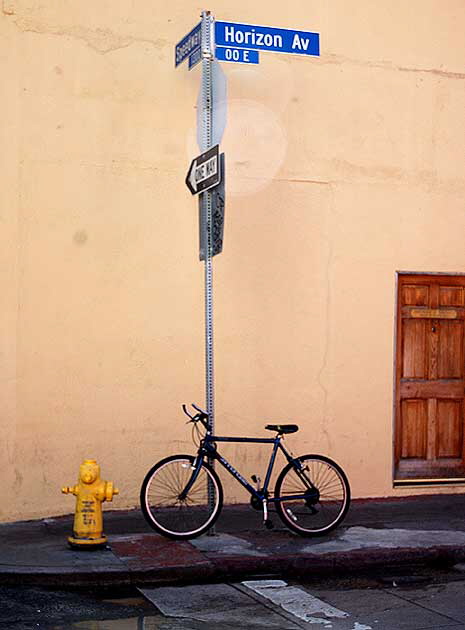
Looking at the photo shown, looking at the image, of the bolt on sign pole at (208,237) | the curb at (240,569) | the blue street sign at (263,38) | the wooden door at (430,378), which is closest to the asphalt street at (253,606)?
the curb at (240,569)

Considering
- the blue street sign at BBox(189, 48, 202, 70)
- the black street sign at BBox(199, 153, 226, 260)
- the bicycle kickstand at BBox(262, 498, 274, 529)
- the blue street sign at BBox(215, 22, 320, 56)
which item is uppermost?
the blue street sign at BBox(215, 22, 320, 56)

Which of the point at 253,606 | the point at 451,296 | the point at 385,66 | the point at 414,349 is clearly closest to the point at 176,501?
the point at 253,606

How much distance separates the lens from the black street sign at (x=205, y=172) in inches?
310

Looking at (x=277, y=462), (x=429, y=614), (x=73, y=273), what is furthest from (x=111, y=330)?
(x=429, y=614)

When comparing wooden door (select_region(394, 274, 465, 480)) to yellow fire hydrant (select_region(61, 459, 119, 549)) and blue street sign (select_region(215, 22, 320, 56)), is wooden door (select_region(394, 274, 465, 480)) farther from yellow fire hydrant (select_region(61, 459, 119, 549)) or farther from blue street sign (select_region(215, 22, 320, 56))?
yellow fire hydrant (select_region(61, 459, 119, 549))

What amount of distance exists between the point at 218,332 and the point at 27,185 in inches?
89.4

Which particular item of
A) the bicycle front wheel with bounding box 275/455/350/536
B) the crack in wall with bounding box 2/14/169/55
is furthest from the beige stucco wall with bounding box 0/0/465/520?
the bicycle front wheel with bounding box 275/455/350/536

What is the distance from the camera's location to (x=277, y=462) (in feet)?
32.4

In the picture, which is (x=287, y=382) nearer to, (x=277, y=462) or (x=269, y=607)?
(x=277, y=462)

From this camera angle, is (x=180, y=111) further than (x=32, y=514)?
Yes

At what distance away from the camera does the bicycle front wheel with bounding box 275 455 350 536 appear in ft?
→ 27.4

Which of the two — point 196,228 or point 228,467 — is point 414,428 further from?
point 196,228

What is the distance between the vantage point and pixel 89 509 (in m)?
7.71

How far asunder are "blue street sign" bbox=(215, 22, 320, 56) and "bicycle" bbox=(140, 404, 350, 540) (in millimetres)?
2969
